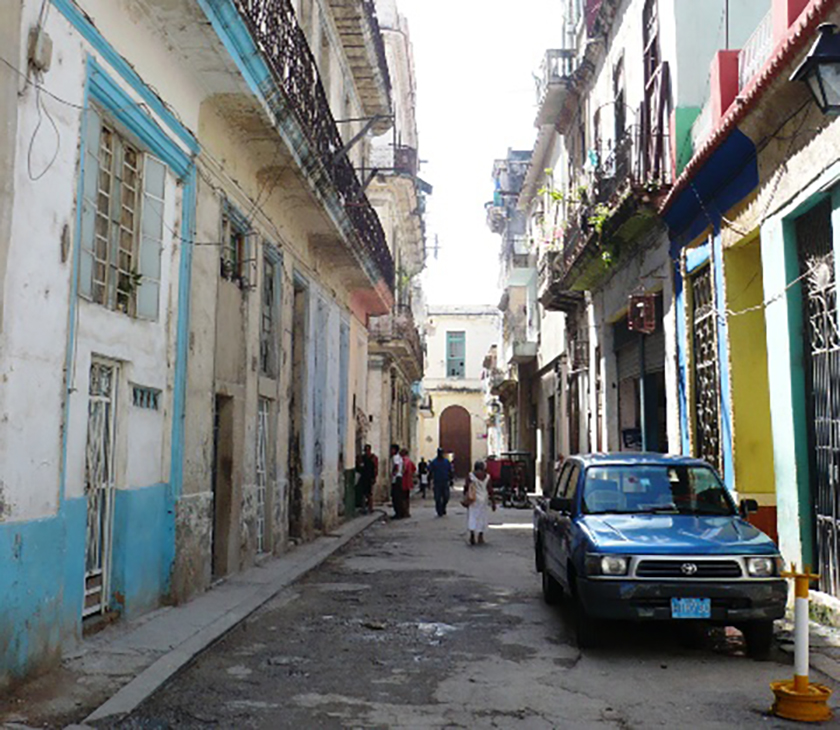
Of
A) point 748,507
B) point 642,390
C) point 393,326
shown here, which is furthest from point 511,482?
point 748,507

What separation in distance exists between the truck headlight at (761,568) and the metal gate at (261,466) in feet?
24.4

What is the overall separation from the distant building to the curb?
1748 inches

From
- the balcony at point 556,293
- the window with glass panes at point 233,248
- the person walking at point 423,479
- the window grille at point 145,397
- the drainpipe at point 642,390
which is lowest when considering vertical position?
the person walking at point 423,479

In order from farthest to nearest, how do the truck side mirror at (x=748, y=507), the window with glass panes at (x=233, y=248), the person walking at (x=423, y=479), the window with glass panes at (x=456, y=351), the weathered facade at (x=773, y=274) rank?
the window with glass panes at (x=456, y=351), the person walking at (x=423, y=479), the window with glass panes at (x=233, y=248), the weathered facade at (x=773, y=274), the truck side mirror at (x=748, y=507)

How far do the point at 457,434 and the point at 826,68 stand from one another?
50.3m

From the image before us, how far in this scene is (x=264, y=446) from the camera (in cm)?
1291

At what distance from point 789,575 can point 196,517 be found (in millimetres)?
5961

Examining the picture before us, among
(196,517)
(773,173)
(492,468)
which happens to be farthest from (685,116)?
(492,468)

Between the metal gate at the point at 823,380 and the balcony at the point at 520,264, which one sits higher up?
the balcony at the point at 520,264

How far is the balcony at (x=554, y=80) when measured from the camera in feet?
67.1

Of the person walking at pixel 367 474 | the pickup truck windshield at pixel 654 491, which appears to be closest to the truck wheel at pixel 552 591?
the pickup truck windshield at pixel 654 491

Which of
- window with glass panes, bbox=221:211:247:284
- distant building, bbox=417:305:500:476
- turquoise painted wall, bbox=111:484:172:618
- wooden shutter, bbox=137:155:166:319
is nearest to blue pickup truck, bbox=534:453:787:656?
turquoise painted wall, bbox=111:484:172:618

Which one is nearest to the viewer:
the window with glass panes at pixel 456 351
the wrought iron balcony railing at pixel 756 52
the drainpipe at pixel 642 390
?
the wrought iron balcony railing at pixel 756 52

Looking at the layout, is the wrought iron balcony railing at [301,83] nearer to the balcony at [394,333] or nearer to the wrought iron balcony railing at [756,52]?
the wrought iron balcony railing at [756,52]
